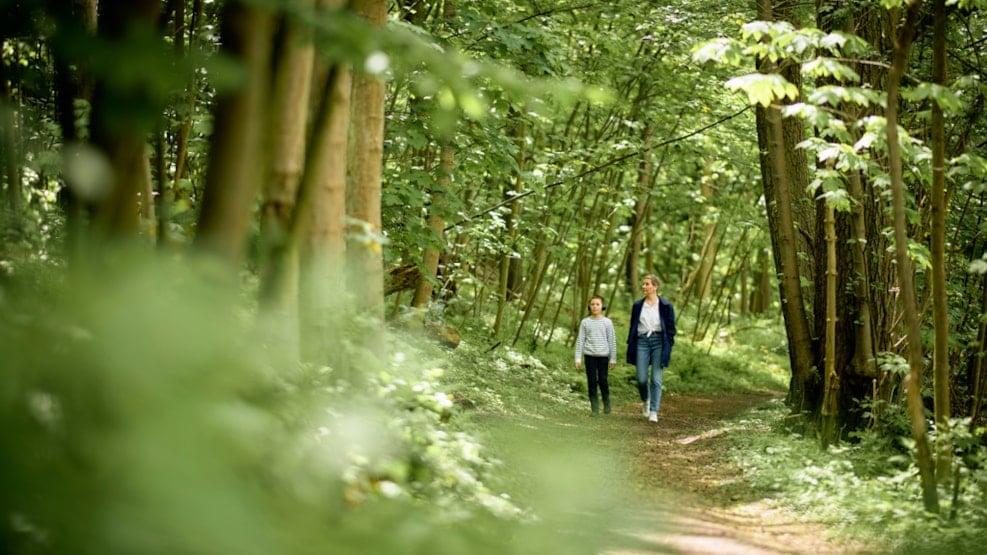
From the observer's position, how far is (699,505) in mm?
6855

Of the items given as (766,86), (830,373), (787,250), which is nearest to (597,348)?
(787,250)

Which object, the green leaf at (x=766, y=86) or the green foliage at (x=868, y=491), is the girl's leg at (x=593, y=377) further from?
the green leaf at (x=766, y=86)

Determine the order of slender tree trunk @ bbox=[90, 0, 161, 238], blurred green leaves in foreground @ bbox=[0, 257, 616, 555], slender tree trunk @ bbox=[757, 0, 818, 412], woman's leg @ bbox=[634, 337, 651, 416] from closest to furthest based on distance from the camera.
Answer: blurred green leaves in foreground @ bbox=[0, 257, 616, 555]
slender tree trunk @ bbox=[90, 0, 161, 238]
slender tree trunk @ bbox=[757, 0, 818, 412]
woman's leg @ bbox=[634, 337, 651, 416]

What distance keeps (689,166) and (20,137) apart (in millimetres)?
18130

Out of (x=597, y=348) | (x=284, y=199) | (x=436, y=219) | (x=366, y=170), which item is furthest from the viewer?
(x=436, y=219)

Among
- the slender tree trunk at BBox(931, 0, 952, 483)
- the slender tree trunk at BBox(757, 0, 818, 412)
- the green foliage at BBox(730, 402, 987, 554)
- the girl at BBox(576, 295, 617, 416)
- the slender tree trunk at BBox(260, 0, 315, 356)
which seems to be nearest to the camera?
the slender tree trunk at BBox(260, 0, 315, 356)

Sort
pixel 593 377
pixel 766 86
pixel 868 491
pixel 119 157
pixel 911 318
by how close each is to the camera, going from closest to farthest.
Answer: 1. pixel 119 157
2. pixel 766 86
3. pixel 911 318
4. pixel 868 491
5. pixel 593 377

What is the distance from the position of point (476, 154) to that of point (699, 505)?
5.17 meters

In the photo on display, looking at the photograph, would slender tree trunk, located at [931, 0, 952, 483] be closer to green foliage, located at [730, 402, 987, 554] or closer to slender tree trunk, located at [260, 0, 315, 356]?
green foliage, located at [730, 402, 987, 554]

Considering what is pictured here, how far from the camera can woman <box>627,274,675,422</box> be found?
11.1 metres

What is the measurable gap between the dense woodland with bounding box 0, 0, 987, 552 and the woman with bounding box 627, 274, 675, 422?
152 cm

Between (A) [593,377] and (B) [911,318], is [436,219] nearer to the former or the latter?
(A) [593,377]

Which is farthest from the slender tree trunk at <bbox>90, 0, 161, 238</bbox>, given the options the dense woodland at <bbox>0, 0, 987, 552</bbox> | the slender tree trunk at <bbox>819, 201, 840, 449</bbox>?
the slender tree trunk at <bbox>819, 201, 840, 449</bbox>

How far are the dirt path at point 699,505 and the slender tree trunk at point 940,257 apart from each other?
1.11 meters
